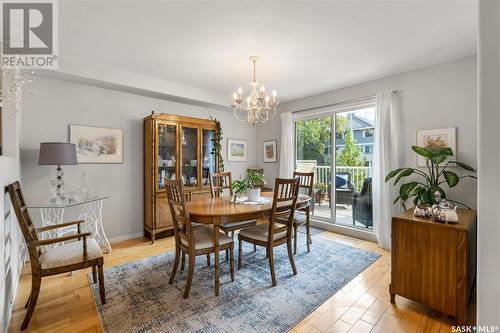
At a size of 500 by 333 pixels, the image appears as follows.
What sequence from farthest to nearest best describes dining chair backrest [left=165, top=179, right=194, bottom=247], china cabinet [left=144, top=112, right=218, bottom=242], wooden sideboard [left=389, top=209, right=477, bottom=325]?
china cabinet [left=144, top=112, right=218, bottom=242] < dining chair backrest [left=165, top=179, right=194, bottom=247] < wooden sideboard [left=389, top=209, right=477, bottom=325]

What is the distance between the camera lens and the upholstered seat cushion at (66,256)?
1.83 meters

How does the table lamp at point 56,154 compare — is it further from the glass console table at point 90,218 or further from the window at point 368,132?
the window at point 368,132

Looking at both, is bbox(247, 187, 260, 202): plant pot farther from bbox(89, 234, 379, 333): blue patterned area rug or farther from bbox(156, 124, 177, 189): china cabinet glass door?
bbox(156, 124, 177, 189): china cabinet glass door

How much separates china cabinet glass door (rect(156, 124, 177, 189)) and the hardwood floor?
166cm

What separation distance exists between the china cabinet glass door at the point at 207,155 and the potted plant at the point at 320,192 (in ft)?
6.56

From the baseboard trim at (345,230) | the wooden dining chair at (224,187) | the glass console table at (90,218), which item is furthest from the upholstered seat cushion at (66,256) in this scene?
the baseboard trim at (345,230)

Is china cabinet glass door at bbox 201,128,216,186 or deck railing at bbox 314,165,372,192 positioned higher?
china cabinet glass door at bbox 201,128,216,186

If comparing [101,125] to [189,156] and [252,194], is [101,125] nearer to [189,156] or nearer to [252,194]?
[189,156]

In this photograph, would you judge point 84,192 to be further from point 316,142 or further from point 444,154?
point 444,154

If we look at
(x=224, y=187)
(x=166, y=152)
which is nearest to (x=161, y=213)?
(x=166, y=152)

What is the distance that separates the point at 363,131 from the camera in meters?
3.78

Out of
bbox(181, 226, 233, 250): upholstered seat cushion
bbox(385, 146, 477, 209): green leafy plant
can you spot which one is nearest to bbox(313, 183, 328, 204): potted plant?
bbox(385, 146, 477, 209): green leafy plant

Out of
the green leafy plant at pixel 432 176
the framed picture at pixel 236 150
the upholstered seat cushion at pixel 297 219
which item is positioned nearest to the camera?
the green leafy plant at pixel 432 176

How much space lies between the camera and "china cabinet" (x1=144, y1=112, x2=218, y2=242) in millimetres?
3527
